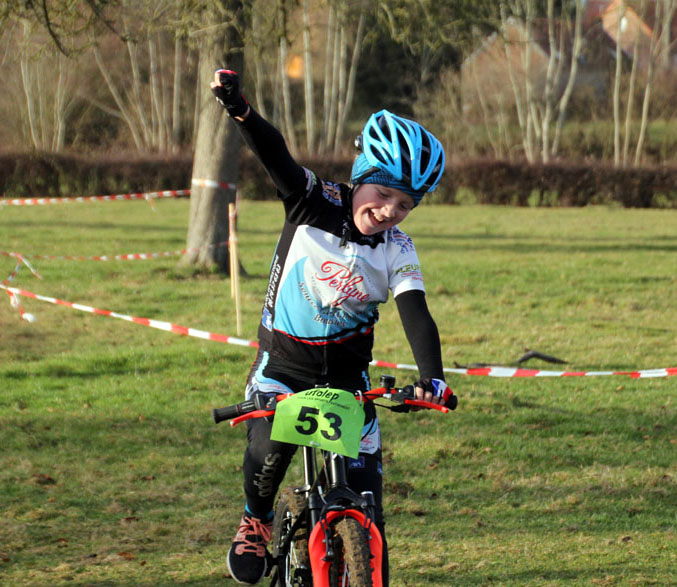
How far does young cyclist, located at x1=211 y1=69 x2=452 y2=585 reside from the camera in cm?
337

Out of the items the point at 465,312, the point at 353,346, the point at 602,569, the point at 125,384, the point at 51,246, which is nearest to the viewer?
the point at 353,346

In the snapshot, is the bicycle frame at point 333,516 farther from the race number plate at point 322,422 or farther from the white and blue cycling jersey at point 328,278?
the white and blue cycling jersey at point 328,278

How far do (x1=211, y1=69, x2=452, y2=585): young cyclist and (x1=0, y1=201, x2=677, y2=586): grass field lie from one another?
4.30 ft

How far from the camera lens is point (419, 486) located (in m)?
5.99

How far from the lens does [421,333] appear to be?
3.36 meters

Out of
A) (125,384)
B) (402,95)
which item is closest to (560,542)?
(125,384)

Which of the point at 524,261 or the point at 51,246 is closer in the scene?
the point at 524,261

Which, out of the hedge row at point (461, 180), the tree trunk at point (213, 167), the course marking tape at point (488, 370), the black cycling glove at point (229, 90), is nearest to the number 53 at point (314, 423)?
the black cycling glove at point (229, 90)

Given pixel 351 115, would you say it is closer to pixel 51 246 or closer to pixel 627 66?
pixel 627 66

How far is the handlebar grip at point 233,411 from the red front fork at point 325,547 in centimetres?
43

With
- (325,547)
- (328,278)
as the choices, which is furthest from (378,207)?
(325,547)

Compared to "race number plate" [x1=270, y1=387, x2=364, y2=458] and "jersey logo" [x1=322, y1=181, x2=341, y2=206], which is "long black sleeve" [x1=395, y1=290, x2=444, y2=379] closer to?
"race number plate" [x1=270, y1=387, x2=364, y2=458]

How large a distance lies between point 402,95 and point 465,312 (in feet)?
131

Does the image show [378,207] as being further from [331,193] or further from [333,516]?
[333,516]
